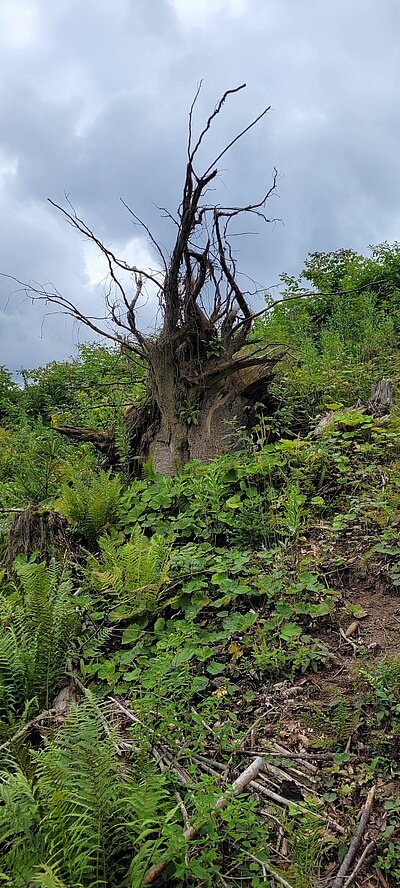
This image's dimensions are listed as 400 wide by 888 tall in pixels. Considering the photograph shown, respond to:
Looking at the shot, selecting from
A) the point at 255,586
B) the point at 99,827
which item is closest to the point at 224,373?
the point at 255,586

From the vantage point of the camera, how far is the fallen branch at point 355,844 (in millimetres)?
1858

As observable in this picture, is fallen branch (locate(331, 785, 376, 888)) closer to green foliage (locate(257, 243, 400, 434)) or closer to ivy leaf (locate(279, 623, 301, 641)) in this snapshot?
ivy leaf (locate(279, 623, 301, 641))

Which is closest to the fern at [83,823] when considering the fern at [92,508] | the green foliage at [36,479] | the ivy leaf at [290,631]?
the ivy leaf at [290,631]

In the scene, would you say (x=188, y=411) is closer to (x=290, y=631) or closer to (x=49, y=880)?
→ (x=290, y=631)

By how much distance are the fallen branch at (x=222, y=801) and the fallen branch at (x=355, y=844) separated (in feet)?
1.34

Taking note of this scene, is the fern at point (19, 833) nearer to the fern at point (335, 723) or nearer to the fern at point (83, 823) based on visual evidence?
the fern at point (83, 823)

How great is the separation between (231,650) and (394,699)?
867 millimetres

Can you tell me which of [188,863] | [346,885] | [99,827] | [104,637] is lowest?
[346,885]

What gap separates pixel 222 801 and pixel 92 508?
3.00 metres

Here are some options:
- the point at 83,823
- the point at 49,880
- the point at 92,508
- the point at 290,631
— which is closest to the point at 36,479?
the point at 92,508

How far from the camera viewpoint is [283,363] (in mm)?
7031

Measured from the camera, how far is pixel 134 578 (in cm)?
361

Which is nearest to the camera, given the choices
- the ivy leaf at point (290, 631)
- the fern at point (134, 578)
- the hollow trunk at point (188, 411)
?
the ivy leaf at point (290, 631)

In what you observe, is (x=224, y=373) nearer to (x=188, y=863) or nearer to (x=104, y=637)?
(x=104, y=637)
